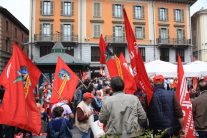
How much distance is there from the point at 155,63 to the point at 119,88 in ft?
39.2

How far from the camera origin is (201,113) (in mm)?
6125

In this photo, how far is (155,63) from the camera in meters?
16.6

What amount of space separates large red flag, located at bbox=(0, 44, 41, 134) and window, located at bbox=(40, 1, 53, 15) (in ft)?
108

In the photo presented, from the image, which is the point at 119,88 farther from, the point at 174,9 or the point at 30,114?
the point at 174,9

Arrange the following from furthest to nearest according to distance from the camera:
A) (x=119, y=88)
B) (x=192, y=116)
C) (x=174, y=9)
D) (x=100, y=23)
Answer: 1. (x=174, y=9)
2. (x=100, y=23)
3. (x=192, y=116)
4. (x=119, y=88)

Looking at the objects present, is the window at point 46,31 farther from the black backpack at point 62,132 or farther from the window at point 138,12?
the black backpack at point 62,132

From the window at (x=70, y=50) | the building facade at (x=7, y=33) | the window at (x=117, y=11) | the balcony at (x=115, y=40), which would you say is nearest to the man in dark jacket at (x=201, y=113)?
the window at (x=70, y=50)

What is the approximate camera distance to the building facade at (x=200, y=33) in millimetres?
45000

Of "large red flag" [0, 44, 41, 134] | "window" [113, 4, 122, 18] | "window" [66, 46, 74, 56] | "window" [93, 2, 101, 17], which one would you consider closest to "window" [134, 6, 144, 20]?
"window" [113, 4, 122, 18]

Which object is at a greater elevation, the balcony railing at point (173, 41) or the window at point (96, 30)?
the window at point (96, 30)

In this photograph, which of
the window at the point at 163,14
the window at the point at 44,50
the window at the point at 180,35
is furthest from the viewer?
the window at the point at 180,35

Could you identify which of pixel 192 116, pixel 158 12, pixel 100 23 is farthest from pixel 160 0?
pixel 192 116

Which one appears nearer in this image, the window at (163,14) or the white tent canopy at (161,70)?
the white tent canopy at (161,70)

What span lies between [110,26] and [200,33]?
12.4m
